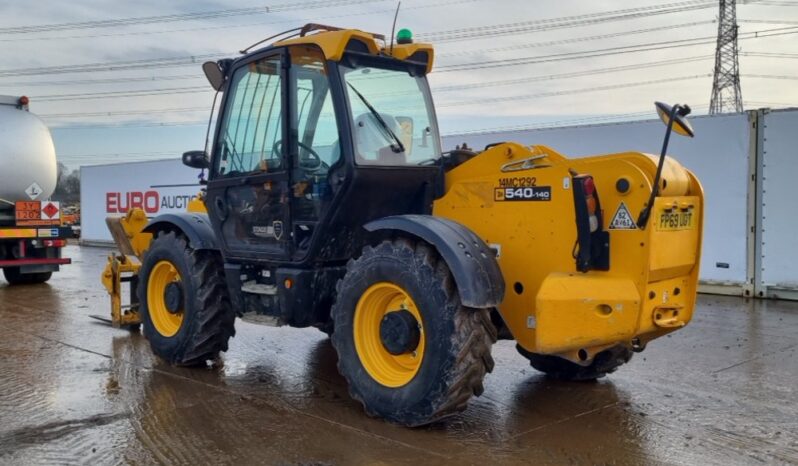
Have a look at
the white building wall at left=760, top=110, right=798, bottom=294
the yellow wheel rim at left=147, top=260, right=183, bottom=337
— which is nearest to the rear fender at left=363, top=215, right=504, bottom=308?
the yellow wheel rim at left=147, top=260, right=183, bottom=337

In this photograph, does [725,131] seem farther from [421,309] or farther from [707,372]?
[421,309]

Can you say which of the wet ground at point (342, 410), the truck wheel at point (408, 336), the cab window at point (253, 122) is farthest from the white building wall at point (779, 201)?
the cab window at point (253, 122)

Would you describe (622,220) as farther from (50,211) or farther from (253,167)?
(50,211)

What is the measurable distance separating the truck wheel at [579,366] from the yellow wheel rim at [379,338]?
1.14m

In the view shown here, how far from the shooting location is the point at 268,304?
5.55m

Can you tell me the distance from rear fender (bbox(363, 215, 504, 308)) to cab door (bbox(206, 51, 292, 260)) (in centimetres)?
127


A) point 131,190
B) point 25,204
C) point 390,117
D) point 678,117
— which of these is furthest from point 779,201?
point 131,190

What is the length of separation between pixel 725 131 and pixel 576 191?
24.7ft

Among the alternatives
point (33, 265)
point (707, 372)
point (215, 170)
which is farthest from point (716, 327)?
point (33, 265)

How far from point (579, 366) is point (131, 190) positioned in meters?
19.0

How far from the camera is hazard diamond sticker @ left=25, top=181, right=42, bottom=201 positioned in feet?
42.0

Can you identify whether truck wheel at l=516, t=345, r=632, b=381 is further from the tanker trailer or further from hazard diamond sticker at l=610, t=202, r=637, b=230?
the tanker trailer

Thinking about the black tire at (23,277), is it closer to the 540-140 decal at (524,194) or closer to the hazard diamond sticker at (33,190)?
the hazard diamond sticker at (33,190)

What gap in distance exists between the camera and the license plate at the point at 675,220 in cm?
439
